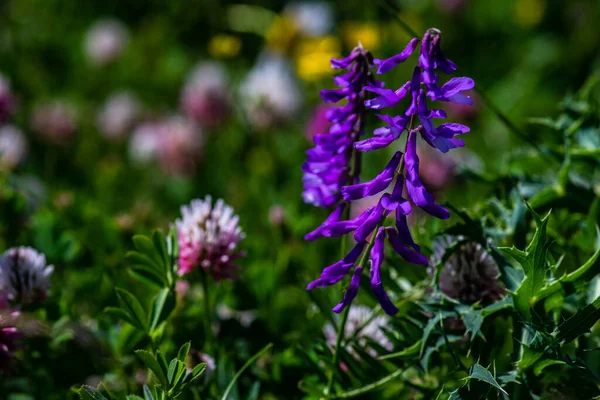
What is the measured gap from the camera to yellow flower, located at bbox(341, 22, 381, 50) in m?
3.05

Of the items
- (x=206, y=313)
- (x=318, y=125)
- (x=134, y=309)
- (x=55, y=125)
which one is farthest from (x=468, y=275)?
(x=55, y=125)

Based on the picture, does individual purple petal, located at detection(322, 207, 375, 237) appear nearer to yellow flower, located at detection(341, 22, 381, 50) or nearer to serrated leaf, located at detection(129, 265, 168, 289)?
serrated leaf, located at detection(129, 265, 168, 289)

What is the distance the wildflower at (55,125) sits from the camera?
111 inches

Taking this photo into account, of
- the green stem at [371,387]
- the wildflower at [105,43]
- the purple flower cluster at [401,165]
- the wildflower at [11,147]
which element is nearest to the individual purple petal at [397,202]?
the purple flower cluster at [401,165]

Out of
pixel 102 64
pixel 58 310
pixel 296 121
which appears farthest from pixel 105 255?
pixel 102 64

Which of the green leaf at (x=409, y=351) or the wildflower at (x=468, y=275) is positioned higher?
the wildflower at (x=468, y=275)

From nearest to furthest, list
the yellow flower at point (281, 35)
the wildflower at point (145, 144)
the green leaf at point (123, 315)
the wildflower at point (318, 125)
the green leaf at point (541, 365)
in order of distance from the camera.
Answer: the green leaf at point (541, 365) < the green leaf at point (123, 315) < the wildflower at point (318, 125) < the wildflower at point (145, 144) < the yellow flower at point (281, 35)

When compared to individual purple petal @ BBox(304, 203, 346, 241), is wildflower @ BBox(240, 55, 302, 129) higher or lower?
higher

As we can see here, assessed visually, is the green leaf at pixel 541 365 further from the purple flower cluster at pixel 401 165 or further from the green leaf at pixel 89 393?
the green leaf at pixel 89 393

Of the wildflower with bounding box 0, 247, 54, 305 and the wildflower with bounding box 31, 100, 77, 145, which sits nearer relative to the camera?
the wildflower with bounding box 0, 247, 54, 305

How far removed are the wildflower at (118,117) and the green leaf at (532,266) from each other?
216 centimetres

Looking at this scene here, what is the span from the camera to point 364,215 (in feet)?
3.51

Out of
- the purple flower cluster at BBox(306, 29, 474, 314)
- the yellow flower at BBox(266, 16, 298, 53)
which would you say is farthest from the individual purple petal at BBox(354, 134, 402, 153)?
the yellow flower at BBox(266, 16, 298, 53)

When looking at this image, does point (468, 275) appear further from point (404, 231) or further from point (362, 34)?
point (362, 34)
